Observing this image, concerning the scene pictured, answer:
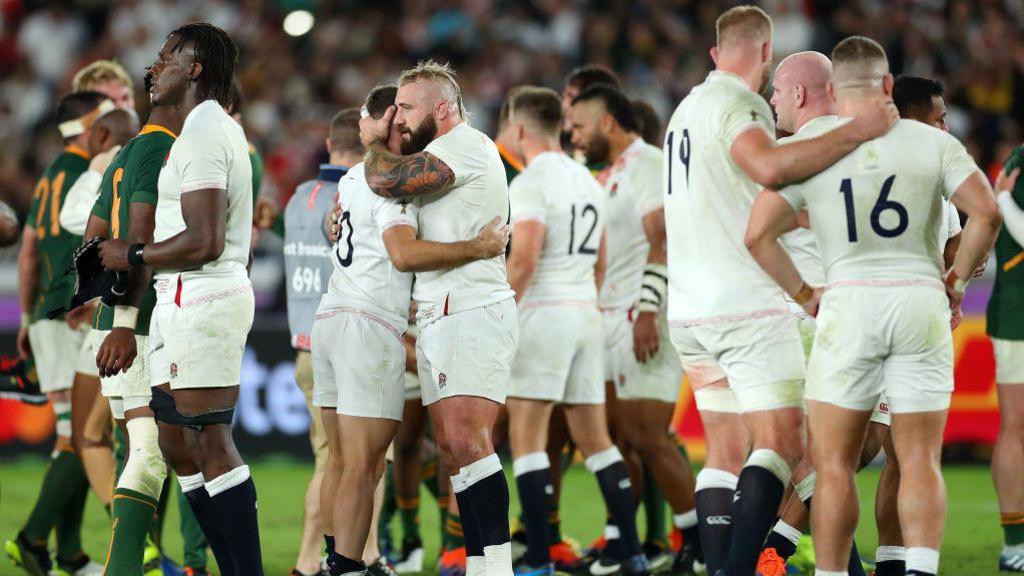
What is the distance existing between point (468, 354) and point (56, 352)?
3.50m

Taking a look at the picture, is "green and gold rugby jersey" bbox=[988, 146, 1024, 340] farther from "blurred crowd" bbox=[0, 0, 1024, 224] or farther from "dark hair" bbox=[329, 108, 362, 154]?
"blurred crowd" bbox=[0, 0, 1024, 224]

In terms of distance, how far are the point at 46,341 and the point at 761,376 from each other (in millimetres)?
4859

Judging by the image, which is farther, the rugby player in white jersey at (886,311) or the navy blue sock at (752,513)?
the navy blue sock at (752,513)

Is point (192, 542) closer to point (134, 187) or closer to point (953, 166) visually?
point (134, 187)

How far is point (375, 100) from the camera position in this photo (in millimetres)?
6648

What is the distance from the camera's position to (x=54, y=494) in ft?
25.5

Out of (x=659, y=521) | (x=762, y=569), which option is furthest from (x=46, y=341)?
(x=762, y=569)

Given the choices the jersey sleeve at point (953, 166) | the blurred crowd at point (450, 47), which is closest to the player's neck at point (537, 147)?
the jersey sleeve at point (953, 166)

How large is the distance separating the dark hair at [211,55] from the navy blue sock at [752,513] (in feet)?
9.60

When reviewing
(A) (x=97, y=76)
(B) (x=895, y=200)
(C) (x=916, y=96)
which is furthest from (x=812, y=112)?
(A) (x=97, y=76)

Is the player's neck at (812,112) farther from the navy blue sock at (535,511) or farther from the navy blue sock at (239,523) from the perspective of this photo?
the navy blue sock at (239,523)

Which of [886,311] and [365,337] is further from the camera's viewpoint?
[365,337]

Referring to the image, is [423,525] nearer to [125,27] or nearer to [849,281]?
[849,281]

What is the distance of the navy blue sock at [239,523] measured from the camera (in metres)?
5.70
